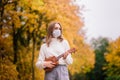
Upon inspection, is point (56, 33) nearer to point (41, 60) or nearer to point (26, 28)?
point (41, 60)

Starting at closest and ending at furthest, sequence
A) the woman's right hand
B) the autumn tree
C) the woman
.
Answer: the woman's right hand < the woman < the autumn tree

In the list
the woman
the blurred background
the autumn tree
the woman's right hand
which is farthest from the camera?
the autumn tree

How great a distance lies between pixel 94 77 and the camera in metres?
88.2

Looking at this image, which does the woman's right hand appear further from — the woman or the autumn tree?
the autumn tree

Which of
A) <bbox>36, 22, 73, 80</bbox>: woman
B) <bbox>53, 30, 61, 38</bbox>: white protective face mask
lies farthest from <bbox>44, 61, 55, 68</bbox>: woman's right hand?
<bbox>53, 30, 61, 38</bbox>: white protective face mask

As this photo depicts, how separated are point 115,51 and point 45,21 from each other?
1259 inches

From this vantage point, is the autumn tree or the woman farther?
the autumn tree

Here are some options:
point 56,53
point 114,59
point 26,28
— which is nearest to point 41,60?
point 56,53

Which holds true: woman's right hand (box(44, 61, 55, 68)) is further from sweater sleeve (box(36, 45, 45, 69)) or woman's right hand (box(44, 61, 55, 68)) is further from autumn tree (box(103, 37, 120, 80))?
autumn tree (box(103, 37, 120, 80))

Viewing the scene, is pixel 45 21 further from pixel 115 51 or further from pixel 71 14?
pixel 115 51

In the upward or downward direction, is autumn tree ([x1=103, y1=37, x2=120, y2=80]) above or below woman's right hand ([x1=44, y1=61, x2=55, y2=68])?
above

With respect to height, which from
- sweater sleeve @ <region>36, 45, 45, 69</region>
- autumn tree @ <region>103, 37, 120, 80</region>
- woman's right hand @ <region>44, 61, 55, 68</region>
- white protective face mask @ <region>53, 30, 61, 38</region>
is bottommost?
woman's right hand @ <region>44, 61, 55, 68</region>

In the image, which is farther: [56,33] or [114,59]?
[114,59]

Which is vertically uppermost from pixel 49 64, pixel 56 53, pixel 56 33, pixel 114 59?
pixel 114 59
